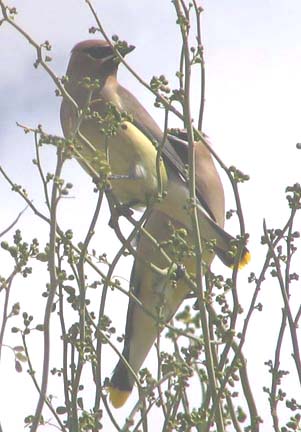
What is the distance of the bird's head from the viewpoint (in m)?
5.00

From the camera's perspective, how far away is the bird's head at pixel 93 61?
4996mm

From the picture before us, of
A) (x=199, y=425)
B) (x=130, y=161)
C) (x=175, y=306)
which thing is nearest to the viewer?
(x=199, y=425)

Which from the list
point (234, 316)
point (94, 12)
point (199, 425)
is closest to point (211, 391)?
point (199, 425)

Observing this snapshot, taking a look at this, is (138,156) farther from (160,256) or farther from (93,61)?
(93,61)

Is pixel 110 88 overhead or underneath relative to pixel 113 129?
overhead

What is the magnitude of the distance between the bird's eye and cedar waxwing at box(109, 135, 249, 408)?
64cm

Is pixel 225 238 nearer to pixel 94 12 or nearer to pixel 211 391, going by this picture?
pixel 94 12

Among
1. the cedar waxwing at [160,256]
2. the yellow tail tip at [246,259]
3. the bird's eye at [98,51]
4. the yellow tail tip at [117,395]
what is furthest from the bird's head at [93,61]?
the yellow tail tip at [117,395]

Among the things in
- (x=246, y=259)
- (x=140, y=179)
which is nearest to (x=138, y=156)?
(x=140, y=179)

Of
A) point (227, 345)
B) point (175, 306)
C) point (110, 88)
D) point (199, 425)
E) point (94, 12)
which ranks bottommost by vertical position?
point (199, 425)

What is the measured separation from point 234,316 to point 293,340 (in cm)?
16

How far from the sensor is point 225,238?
430 centimetres

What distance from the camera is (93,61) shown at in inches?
198

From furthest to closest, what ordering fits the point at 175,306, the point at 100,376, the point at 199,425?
the point at 175,306 → the point at 100,376 → the point at 199,425
